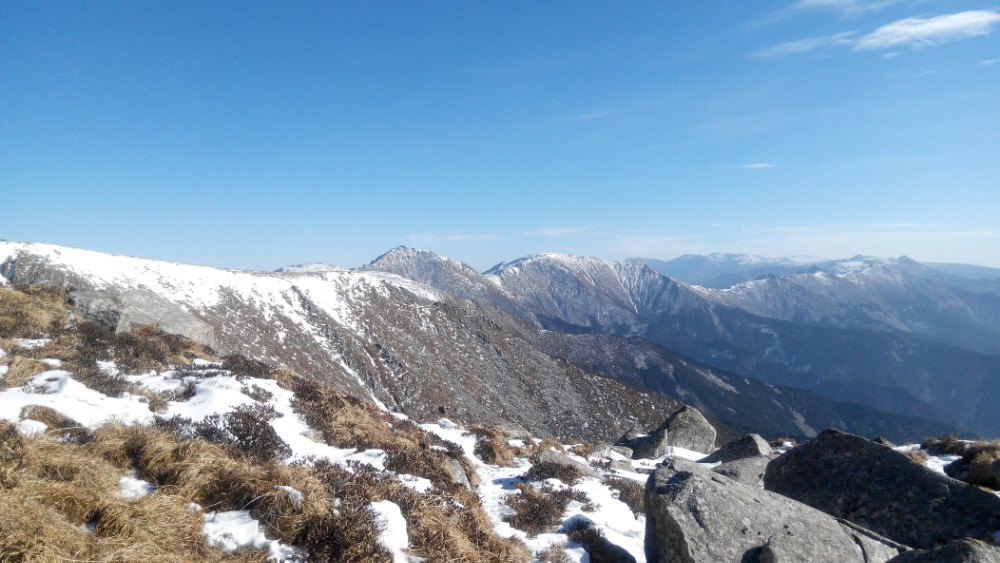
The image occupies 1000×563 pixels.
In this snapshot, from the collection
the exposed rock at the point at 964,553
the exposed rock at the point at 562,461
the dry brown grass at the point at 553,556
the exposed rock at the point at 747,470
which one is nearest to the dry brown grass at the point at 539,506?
the dry brown grass at the point at 553,556

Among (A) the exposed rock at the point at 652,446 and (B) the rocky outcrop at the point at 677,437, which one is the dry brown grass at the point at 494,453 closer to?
(A) the exposed rock at the point at 652,446

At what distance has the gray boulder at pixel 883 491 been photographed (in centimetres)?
786

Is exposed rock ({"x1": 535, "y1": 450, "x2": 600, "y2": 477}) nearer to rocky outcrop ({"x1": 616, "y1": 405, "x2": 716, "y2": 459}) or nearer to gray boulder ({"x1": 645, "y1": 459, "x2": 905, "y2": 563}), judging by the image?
gray boulder ({"x1": 645, "y1": 459, "x2": 905, "y2": 563})

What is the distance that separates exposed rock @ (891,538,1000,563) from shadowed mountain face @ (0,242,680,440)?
57432mm

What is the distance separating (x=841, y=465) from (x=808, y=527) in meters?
3.79

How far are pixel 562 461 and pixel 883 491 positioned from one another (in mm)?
9401

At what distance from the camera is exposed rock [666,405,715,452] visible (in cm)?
2831

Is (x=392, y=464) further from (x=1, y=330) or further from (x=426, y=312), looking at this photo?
(x=426, y=312)

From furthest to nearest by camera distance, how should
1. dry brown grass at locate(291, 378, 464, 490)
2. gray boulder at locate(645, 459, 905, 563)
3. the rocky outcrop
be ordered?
the rocky outcrop, dry brown grass at locate(291, 378, 464, 490), gray boulder at locate(645, 459, 905, 563)

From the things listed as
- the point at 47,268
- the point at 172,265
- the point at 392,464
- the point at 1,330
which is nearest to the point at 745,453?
the point at 392,464

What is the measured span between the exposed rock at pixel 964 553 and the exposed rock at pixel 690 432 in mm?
24265

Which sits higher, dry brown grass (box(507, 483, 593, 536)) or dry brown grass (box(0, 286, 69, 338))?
dry brown grass (box(0, 286, 69, 338))

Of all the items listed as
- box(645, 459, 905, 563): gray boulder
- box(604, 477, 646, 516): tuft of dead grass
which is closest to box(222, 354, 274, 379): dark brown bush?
box(604, 477, 646, 516): tuft of dead grass

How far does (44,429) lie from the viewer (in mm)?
7117
